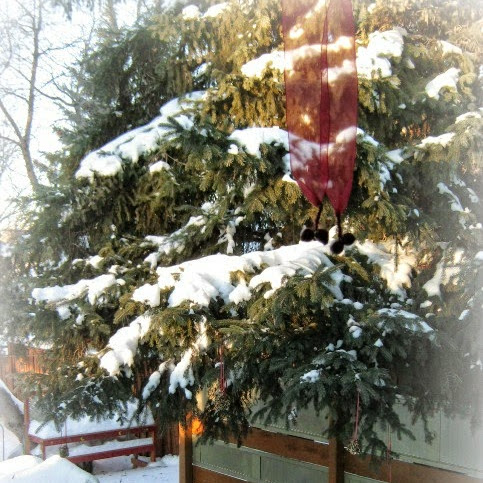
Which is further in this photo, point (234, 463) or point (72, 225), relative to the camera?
point (234, 463)

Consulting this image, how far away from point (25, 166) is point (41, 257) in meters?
1.51

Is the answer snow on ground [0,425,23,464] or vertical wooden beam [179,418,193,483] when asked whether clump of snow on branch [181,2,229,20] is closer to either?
vertical wooden beam [179,418,193,483]

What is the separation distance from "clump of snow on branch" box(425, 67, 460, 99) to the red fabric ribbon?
2.25m

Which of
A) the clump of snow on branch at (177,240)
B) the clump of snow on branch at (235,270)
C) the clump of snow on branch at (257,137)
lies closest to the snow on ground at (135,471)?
the clump of snow on branch at (177,240)

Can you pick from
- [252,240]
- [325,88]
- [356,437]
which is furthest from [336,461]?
[325,88]

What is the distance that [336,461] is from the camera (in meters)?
4.52

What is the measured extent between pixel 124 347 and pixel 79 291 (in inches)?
25.4

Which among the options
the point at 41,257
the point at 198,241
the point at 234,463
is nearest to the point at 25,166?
the point at 41,257

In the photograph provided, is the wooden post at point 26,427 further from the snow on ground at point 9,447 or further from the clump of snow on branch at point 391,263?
the clump of snow on branch at point 391,263

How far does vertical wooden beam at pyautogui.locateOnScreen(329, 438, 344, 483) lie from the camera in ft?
14.8

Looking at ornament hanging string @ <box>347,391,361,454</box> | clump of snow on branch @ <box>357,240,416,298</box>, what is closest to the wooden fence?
ornament hanging string @ <box>347,391,361,454</box>

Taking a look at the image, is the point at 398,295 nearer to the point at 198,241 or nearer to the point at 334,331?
the point at 334,331

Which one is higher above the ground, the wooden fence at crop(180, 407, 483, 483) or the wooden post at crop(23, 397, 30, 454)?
the wooden fence at crop(180, 407, 483, 483)

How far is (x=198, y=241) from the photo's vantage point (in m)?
4.27
